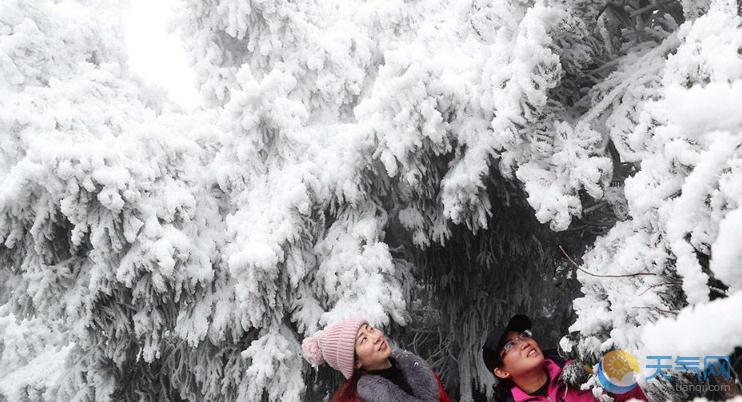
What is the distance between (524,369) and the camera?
2432 mm

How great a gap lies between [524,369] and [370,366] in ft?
2.74

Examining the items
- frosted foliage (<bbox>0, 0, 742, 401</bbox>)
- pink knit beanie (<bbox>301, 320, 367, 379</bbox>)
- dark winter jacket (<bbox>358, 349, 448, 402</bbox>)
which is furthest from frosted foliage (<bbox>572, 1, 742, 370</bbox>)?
pink knit beanie (<bbox>301, 320, 367, 379</bbox>)

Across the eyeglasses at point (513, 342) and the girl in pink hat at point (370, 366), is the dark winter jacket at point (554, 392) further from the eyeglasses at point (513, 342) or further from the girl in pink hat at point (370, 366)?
the girl in pink hat at point (370, 366)

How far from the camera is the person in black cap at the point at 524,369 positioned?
2.40 m

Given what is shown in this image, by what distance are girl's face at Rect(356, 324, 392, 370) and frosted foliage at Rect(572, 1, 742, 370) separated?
1.13m

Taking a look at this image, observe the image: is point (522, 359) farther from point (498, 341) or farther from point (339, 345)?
point (339, 345)

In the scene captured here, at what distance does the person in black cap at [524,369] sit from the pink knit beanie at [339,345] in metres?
0.75

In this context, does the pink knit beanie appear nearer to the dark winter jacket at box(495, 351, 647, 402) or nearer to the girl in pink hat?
the girl in pink hat

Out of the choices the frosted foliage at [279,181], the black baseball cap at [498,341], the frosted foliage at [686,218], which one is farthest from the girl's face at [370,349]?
the frosted foliage at [686,218]

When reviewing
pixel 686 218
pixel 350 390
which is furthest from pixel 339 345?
pixel 686 218

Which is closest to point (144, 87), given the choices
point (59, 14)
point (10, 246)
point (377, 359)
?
point (59, 14)

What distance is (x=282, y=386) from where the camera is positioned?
10.7 feet

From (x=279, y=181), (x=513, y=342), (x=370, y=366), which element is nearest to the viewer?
(x=513, y=342)

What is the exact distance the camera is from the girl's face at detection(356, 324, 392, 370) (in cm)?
259
